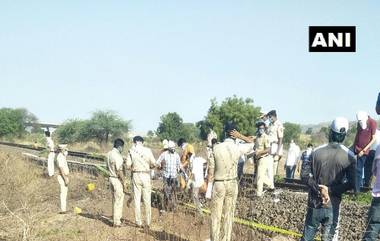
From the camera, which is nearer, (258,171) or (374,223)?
(374,223)

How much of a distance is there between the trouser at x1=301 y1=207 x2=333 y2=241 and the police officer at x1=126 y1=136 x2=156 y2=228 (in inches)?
207

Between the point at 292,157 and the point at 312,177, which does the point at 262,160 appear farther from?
the point at 312,177

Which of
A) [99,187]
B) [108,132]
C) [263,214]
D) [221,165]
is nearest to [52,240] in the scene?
[221,165]

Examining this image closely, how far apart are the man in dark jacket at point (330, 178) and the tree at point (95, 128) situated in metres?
61.3

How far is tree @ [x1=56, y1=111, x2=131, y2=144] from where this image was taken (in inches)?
2618

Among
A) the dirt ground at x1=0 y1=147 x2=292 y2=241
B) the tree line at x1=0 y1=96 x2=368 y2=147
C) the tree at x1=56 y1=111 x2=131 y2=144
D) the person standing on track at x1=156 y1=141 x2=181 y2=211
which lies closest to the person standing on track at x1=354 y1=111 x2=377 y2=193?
the dirt ground at x1=0 y1=147 x2=292 y2=241

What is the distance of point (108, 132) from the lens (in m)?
70.1

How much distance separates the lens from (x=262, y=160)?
38.7 feet

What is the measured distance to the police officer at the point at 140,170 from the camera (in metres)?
10.7

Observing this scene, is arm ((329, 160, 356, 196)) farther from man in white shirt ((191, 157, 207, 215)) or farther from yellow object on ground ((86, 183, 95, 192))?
yellow object on ground ((86, 183, 95, 192))

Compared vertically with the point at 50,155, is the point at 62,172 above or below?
below

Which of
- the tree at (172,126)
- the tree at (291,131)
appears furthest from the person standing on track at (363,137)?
the tree at (291,131)

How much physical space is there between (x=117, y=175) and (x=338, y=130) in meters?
6.43

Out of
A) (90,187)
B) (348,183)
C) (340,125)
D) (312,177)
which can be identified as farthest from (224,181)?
(90,187)
